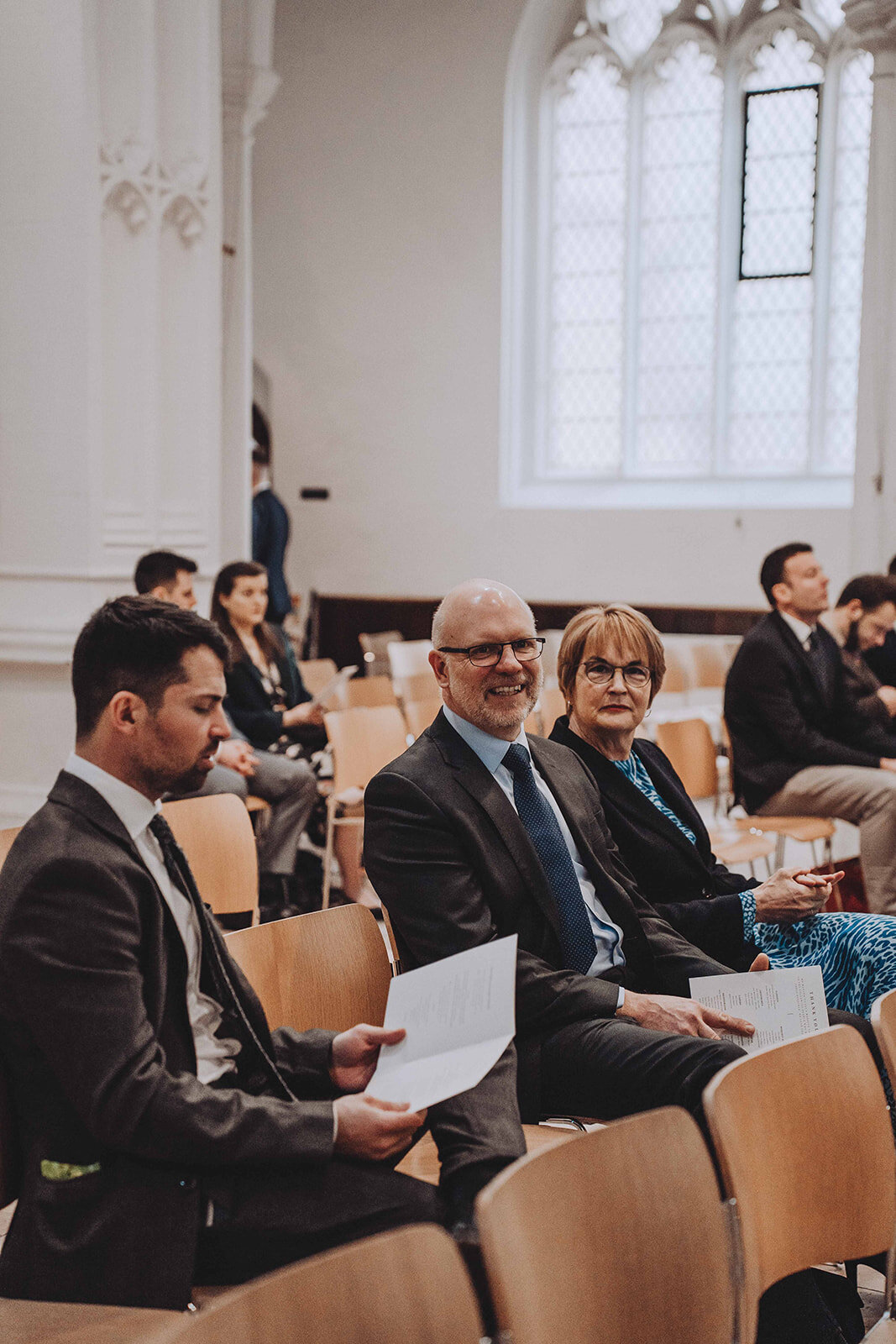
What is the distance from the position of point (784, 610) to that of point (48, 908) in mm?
3974

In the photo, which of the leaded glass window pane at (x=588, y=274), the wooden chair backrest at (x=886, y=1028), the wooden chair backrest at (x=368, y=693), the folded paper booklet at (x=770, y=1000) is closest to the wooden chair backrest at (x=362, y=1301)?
the wooden chair backrest at (x=886, y=1028)

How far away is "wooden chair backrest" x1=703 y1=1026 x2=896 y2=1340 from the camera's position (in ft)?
5.49

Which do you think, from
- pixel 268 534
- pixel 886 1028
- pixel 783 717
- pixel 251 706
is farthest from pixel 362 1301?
pixel 268 534

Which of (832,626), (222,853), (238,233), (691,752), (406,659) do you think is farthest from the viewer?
(238,233)

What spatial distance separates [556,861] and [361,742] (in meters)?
2.62

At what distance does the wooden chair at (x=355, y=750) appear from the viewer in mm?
4949

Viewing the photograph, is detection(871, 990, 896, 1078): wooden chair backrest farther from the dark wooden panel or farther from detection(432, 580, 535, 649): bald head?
the dark wooden panel

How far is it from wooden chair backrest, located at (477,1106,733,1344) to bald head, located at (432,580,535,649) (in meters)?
1.19

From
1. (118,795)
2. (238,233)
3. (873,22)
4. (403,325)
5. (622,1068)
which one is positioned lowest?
(622,1068)

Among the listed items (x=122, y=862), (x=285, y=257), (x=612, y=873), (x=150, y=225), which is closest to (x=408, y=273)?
(x=285, y=257)

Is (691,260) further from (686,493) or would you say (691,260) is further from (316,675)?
(316,675)

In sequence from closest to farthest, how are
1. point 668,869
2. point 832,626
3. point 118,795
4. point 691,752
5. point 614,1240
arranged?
1. point 614,1240
2. point 118,795
3. point 668,869
4. point 691,752
5. point 832,626

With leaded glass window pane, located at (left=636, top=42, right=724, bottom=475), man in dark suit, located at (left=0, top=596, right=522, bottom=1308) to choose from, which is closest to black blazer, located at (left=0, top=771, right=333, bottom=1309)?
man in dark suit, located at (left=0, top=596, right=522, bottom=1308)

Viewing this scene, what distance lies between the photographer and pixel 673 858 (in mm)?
2965
